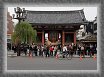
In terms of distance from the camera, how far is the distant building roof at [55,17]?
152 ft

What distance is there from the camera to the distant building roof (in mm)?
46341

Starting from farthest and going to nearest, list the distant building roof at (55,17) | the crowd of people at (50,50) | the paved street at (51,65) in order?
the distant building roof at (55,17), the crowd of people at (50,50), the paved street at (51,65)

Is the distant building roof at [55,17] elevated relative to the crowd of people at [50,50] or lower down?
elevated

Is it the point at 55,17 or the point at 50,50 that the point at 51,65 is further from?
the point at 55,17

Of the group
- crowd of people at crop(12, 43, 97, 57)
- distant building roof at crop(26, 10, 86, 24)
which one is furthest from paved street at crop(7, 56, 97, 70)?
distant building roof at crop(26, 10, 86, 24)

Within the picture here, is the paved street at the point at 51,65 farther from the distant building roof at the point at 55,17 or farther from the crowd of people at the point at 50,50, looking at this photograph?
the distant building roof at the point at 55,17

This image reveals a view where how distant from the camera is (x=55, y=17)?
4756 cm

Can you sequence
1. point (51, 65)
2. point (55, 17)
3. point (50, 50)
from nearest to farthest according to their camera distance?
point (51, 65) → point (50, 50) → point (55, 17)

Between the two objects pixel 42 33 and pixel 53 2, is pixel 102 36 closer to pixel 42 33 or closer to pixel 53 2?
pixel 53 2

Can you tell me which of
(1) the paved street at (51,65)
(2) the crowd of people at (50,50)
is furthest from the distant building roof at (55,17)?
(1) the paved street at (51,65)

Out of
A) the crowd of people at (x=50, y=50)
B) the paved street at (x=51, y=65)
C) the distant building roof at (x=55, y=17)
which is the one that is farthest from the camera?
the distant building roof at (x=55, y=17)

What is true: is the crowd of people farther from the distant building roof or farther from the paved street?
the distant building roof

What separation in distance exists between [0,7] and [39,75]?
2.38 meters

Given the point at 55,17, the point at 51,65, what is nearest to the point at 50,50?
the point at 51,65
